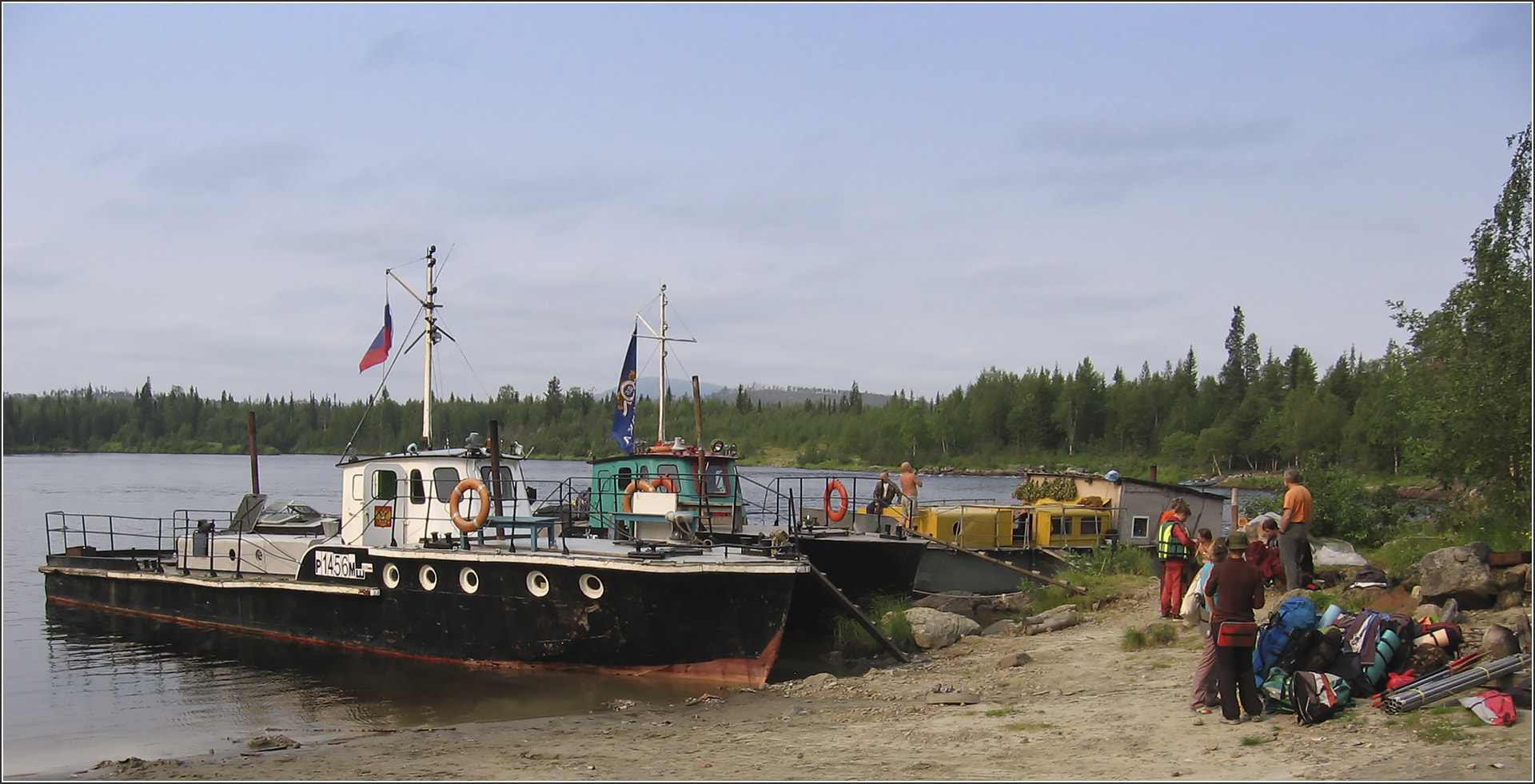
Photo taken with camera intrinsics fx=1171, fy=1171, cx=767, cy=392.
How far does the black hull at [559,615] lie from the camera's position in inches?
595

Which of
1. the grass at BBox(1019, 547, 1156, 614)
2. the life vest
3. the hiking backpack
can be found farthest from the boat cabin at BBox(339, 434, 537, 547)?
the hiking backpack

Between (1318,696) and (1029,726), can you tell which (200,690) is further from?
(1318,696)

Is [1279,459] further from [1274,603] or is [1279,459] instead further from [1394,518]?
[1274,603]

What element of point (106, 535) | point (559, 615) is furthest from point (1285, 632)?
point (106, 535)

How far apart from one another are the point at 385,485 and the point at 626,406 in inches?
300

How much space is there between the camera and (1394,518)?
85.1 feet

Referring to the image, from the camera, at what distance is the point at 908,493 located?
23.0m

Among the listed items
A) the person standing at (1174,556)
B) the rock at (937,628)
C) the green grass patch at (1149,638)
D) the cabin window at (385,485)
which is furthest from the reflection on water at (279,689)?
the person standing at (1174,556)

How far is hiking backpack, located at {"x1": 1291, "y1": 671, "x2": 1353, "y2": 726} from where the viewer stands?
9383 mm

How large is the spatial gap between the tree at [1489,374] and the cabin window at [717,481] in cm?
1119

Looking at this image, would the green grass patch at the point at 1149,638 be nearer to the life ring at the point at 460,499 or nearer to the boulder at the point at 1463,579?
the boulder at the point at 1463,579

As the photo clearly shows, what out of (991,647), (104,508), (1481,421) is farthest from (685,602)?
(104,508)

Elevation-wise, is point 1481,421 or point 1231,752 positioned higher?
point 1481,421

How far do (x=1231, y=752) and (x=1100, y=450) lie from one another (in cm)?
10561
